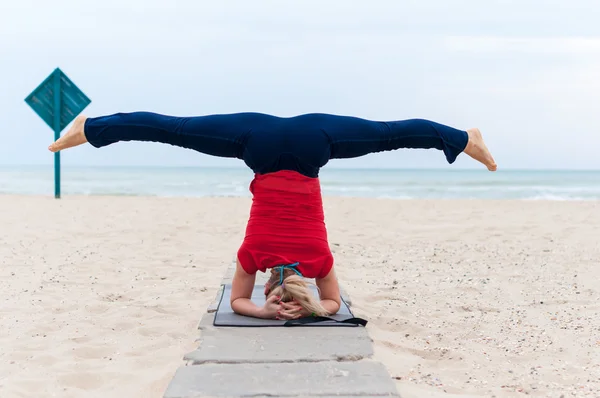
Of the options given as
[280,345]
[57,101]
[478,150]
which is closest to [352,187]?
[57,101]

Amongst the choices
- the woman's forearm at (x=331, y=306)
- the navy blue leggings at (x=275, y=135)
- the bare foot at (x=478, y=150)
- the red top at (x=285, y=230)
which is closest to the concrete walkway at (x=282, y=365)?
the woman's forearm at (x=331, y=306)

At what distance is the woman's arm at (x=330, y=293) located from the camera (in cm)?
348

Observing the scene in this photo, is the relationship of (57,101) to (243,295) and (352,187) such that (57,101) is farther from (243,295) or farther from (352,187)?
(352,187)

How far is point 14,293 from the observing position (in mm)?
4305

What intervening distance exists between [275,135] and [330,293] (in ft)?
3.35

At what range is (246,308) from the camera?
3.43m

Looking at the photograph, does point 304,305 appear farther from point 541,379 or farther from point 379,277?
point 379,277

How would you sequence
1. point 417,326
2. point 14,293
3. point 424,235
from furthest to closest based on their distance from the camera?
1. point 424,235
2. point 14,293
3. point 417,326

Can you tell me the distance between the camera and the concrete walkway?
233 centimetres

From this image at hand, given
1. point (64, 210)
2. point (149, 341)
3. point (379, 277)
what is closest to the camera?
point (149, 341)

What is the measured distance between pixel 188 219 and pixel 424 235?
3.61 meters

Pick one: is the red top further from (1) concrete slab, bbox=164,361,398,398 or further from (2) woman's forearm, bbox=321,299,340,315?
(1) concrete slab, bbox=164,361,398,398

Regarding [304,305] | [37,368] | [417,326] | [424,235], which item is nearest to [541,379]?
[417,326]

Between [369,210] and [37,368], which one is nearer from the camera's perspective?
Answer: [37,368]
